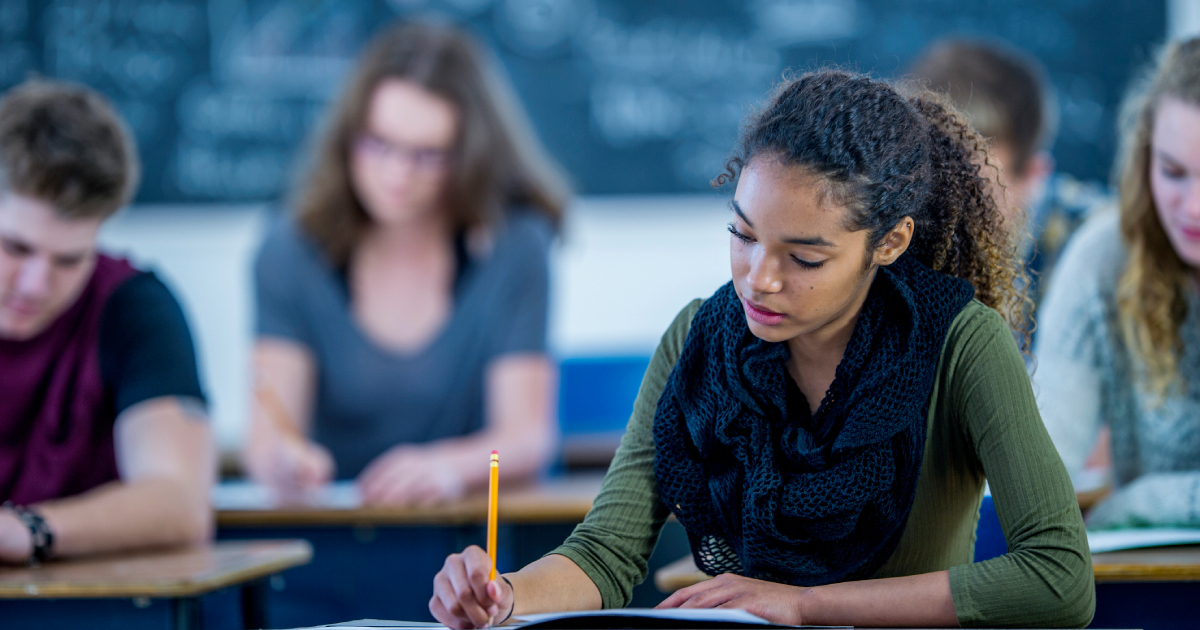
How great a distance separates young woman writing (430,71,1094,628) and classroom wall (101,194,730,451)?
208 cm

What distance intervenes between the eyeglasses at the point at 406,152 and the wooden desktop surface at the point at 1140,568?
1.32 m

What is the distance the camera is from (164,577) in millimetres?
1409

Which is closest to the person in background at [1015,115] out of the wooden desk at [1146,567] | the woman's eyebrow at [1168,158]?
the woman's eyebrow at [1168,158]

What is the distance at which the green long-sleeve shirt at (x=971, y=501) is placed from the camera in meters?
1.00

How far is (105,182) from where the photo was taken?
1726mm

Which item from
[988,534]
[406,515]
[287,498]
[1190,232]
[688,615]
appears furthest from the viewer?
[287,498]

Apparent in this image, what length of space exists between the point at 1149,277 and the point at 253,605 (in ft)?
4.89

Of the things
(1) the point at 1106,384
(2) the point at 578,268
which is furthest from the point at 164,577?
(2) the point at 578,268

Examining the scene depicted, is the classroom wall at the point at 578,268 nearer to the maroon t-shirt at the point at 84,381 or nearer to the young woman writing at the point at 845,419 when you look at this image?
the maroon t-shirt at the point at 84,381

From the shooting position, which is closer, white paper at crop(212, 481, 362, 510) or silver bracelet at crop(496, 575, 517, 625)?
silver bracelet at crop(496, 575, 517, 625)

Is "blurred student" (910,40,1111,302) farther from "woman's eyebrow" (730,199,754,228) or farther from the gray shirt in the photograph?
Result: "woman's eyebrow" (730,199,754,228)

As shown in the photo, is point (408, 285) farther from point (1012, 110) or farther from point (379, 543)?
point (1012, 110)

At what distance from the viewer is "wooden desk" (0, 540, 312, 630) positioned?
138cm

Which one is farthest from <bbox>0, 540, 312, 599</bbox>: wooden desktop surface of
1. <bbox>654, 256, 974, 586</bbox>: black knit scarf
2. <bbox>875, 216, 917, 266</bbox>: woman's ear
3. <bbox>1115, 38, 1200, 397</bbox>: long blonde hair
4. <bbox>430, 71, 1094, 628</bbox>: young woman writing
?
<bbox>1115, 38, 1200, 397</bbox>: long blonde hair
